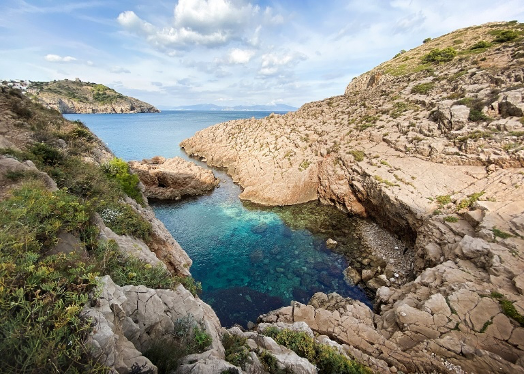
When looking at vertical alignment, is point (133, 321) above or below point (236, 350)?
above

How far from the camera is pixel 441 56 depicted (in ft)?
134

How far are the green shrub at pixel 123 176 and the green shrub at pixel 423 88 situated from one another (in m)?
36.5

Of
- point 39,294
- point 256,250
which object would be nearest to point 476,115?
point 256,250

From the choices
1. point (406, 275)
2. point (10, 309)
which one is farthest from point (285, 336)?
point (406, 275)

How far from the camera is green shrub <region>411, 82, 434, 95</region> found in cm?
3054

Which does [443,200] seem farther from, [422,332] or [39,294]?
[39,294]

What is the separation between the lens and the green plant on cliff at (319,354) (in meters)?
8.07

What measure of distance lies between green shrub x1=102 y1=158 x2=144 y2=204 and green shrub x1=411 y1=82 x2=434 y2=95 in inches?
1438

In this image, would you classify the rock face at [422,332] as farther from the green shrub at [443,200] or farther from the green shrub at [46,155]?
the green shrub at [46,155]

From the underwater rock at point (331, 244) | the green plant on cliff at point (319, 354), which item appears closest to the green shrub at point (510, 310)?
the green plant on cliff at point (319, 354)

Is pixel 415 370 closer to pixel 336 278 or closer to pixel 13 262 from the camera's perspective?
pixel 336 278

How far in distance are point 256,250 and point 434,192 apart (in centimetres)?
1639

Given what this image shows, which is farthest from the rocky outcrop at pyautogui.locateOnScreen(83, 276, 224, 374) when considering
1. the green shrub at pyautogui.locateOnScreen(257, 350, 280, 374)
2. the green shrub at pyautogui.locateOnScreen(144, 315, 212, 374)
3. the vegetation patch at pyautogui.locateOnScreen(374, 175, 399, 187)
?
the vegetation patch at pyautogui.locateOnScreen(374, 175, 399, 187)

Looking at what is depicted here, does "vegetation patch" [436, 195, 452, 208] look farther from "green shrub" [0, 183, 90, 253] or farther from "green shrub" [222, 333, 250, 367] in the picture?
"green shrub" [0, 183, 90, 253]
